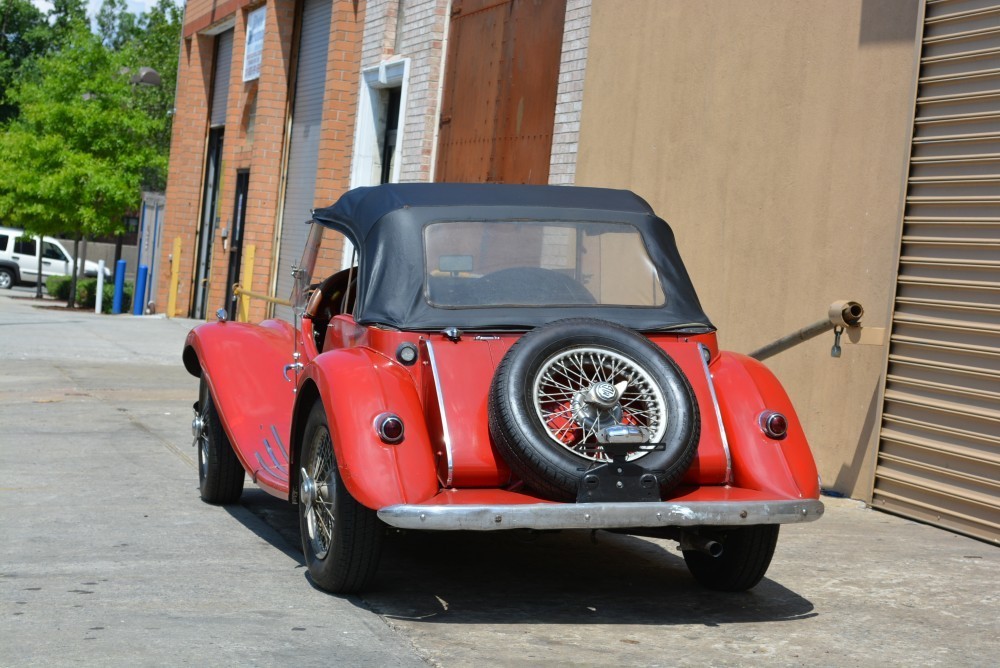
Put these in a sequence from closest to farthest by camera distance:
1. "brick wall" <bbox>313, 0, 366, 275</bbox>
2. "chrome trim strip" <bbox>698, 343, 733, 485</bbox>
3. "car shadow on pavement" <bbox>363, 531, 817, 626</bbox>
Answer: "car shadow on pavement" <bbox>363, 531, 817, 626</bbox>
"chrome trim strip" <bbox>698, 343, 733, 485</bbox>
"brick wall" <bbox>313, 0, 366, 275</bbox>

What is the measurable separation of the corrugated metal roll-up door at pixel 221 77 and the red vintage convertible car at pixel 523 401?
20133mm

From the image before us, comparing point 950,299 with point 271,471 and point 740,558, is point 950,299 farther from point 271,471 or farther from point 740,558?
point 271,471

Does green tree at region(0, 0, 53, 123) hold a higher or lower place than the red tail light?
higher

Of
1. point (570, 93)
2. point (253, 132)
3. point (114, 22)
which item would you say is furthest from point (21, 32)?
point (570, 93)

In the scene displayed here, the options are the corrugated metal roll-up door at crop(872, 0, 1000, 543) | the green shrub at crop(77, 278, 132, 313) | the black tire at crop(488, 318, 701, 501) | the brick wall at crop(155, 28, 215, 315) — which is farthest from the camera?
the green shrub at crop(77, 278, 132, 313)

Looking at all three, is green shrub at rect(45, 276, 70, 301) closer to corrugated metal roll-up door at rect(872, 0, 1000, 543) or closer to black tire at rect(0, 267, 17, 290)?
black tire at rect(0, 267, 17, 290)

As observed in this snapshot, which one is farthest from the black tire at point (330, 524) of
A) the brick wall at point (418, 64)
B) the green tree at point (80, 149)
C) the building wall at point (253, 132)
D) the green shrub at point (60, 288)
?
the green shrub at point (60, 288)

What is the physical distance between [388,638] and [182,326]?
19.0 meters

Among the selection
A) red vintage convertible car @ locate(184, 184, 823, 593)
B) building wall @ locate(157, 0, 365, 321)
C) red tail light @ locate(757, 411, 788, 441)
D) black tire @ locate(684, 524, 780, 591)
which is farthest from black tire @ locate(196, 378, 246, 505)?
building wall @ locate(157, 0, 365, 321)

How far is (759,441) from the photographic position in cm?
546

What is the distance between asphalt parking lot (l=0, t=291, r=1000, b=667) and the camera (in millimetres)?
4672

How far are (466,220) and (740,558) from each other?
Answer: 189 centimetres

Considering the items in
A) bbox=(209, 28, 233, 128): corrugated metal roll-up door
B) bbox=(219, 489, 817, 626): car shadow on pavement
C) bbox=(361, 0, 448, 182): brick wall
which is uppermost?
bbox=(209, 28, 233, 128): corrugated metal roll-up door

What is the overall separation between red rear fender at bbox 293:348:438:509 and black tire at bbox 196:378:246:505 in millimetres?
1868
